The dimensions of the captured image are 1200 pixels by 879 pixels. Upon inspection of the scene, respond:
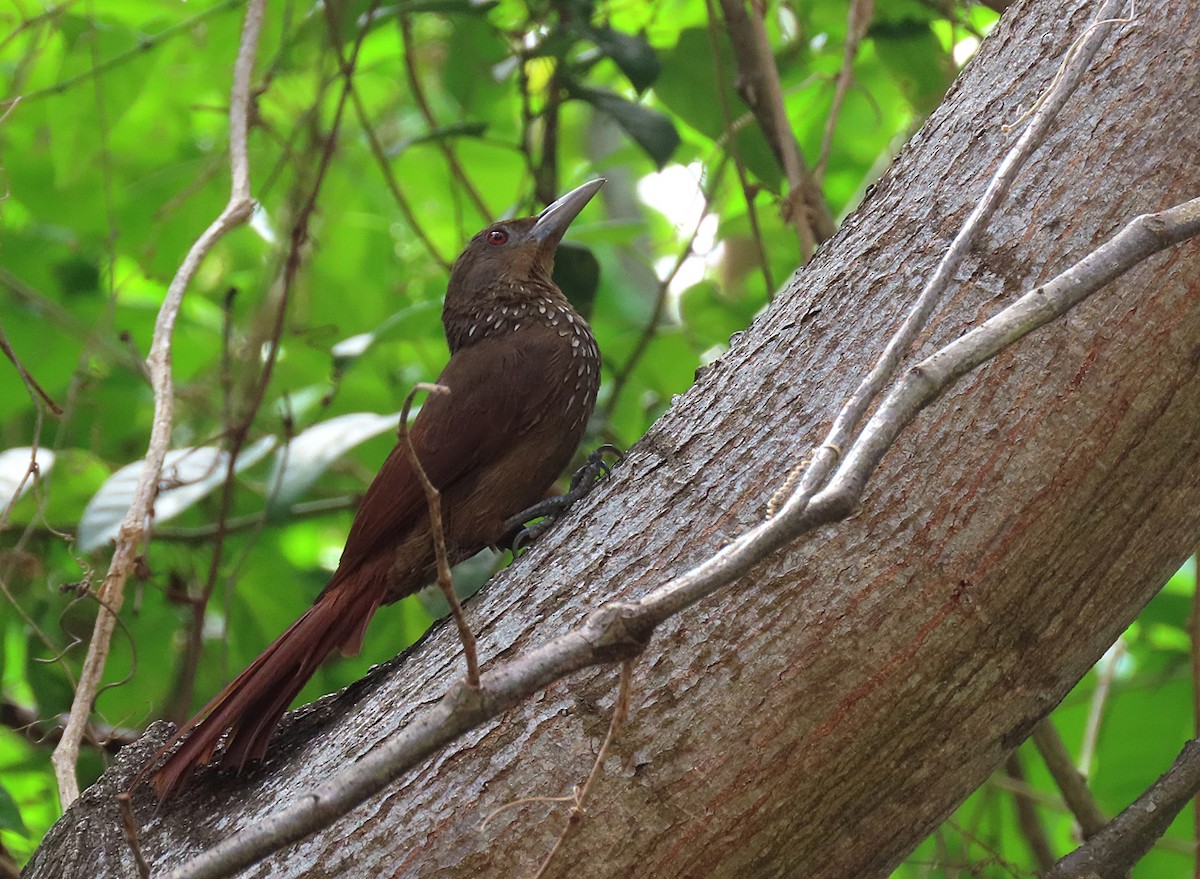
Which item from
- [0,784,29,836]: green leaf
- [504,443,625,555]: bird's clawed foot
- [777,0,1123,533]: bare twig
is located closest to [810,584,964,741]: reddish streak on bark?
[777,0,1123,533]: bare twig

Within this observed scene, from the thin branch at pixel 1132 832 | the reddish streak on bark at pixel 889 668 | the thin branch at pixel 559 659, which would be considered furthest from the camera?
the thin branch at pixel 1132 832

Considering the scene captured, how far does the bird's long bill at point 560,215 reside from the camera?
2.91 metres

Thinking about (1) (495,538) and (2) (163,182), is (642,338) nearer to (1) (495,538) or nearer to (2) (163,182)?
(1) (495,538)

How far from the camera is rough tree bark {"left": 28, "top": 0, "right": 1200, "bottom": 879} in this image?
4.83 feet

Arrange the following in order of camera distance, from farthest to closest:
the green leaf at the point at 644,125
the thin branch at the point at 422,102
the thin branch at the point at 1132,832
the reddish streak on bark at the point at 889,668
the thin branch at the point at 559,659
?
the thin branch at the point at 422,102, the green leaf at the point at 644,125, the thin branch at the point at 1132,832, the reddish streak on bark at the point at 889,668, the thin branch at the point at 559,659

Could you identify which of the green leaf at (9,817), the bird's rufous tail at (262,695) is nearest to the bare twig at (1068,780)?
the bird's rufous tail at (262,695)

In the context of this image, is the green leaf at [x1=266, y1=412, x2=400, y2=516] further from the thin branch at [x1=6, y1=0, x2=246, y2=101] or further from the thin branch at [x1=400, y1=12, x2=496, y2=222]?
the thin branch at [x1=6, y1=0, x2=246, y2=101]

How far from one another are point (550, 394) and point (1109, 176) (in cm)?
119

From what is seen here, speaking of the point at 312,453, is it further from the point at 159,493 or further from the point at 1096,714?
the point at 1096,714

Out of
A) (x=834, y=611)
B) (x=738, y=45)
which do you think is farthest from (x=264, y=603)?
(x=834, y=611)

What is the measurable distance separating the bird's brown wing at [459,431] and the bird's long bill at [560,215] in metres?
0.48

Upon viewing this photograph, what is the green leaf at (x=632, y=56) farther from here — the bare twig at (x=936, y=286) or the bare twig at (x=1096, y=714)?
the bare twig at (x=1096, y=714)

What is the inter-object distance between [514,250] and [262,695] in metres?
1.36

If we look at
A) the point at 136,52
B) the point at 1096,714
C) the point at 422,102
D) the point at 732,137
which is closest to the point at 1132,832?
the point at 1096,714
